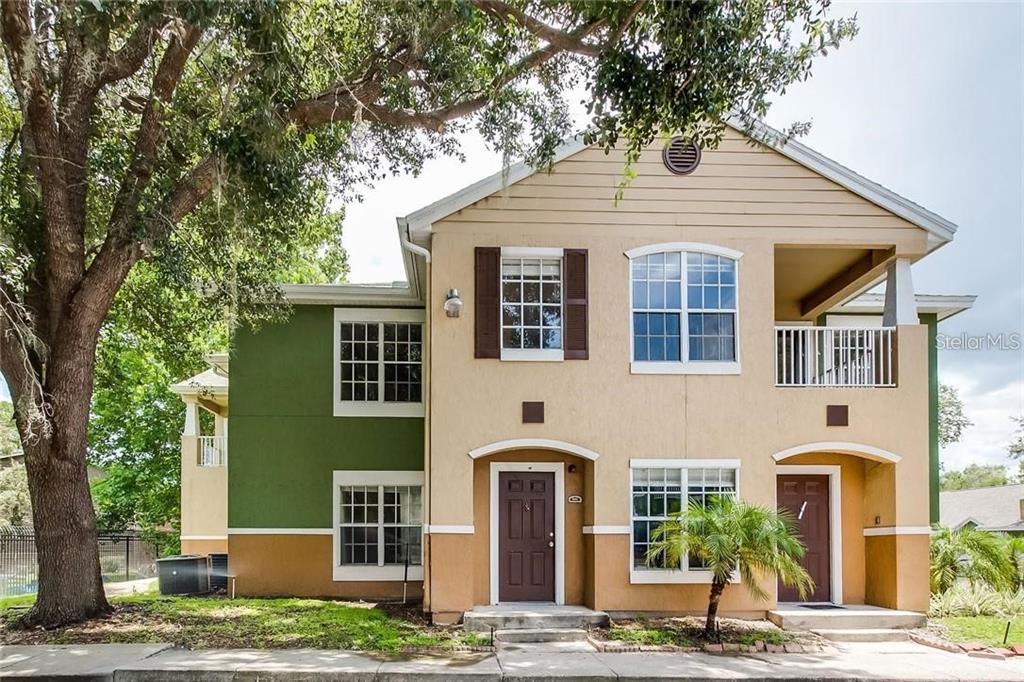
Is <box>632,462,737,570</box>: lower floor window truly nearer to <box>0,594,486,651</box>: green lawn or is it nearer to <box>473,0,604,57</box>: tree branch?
<box>0,594,486,651</box>: green lawn

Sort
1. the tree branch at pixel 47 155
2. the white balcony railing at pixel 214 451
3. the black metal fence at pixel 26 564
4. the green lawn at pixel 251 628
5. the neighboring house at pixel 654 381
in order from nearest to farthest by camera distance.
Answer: the tree branch at pixel 47 155 < the green lawn at pixel 251 628 < the neighboring house at pixel 654 381 < the white balcony railing at pixel 214 451 < the black metal fence at pixel 26 564

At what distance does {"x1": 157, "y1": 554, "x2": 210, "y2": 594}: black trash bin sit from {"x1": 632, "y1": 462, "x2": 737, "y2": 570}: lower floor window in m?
7.56

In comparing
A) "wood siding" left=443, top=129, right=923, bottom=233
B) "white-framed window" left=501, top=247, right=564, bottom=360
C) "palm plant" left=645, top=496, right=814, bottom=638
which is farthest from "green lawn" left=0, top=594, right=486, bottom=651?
"wood siding" left=443, top=129, right=923, bottom=233

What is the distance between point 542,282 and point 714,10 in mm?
4185

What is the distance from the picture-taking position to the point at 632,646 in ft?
30.1

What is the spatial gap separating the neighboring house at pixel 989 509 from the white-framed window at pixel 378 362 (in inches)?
776

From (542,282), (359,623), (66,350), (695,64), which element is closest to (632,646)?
(359,623)

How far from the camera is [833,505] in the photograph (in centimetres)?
1163

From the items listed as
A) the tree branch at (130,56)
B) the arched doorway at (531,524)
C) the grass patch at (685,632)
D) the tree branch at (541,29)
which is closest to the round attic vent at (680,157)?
the tree branch at (541,29)

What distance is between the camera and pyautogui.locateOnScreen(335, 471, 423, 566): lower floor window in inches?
515

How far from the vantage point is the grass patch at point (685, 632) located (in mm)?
9375

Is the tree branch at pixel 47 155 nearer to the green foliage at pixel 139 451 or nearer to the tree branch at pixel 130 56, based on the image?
the tree branch at pixel 130 56

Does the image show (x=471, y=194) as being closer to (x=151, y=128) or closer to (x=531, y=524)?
(x=151, y=128)

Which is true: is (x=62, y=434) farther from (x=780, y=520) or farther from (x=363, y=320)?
(x=780, y=520)
